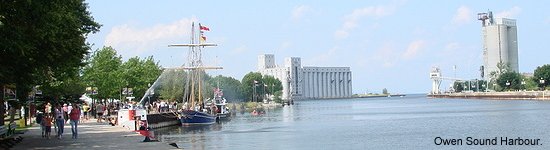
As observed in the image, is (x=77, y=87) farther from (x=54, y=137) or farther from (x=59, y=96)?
(x=54, y=137)

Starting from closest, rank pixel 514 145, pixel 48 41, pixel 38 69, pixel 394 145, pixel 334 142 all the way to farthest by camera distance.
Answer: pixel 48 41 → pixel 38 69 → pixel 514 145 → pixel 394 145 → pixel 334 142

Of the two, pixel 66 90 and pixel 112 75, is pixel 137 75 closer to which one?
pixel 112 75

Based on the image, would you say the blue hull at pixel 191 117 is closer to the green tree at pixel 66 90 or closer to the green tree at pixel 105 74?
the green tree at pixel 66 90

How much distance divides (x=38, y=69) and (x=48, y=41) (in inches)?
A: 187

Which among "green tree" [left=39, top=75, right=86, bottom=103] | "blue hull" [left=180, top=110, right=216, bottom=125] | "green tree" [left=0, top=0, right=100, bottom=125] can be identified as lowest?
"blue hull" [left=180, top=110, right=216, bottom=125]

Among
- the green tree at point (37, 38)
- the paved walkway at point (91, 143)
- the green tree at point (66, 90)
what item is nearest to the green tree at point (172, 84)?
the green tree at point (66, 90)

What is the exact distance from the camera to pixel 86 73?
9700 centimetres

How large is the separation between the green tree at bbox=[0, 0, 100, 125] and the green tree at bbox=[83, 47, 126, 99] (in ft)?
205

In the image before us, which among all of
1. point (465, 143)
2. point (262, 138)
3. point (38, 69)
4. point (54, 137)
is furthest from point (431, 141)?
point (38, 69)

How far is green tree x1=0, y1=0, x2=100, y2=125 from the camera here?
86.5 feet

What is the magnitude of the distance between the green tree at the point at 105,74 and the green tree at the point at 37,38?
205ft

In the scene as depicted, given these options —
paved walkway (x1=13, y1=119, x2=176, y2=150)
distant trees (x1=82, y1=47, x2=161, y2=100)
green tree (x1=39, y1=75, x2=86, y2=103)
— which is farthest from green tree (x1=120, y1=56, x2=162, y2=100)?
paved walkway (x1=13, y1=119, x2=176, y2=150)

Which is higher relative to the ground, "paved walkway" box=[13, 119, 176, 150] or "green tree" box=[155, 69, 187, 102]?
"green tree" box=[155, 69, 187, 102]

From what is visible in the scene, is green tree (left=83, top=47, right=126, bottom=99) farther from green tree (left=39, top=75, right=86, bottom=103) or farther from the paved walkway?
the paved walkway
